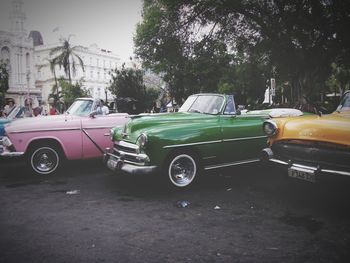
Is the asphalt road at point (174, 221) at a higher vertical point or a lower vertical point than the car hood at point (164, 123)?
lower

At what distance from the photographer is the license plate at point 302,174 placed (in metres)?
4.91

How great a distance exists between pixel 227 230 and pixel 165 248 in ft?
3.09

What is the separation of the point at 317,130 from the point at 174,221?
2.45 metres

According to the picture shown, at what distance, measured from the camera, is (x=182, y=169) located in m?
6.60

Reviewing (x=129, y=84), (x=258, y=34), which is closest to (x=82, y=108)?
(x=258, y=34)

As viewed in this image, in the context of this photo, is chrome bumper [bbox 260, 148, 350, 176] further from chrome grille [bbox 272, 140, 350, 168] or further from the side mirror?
the side mirror

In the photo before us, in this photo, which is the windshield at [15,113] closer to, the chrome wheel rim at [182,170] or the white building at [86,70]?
the chrome wheel rim at [182,170]

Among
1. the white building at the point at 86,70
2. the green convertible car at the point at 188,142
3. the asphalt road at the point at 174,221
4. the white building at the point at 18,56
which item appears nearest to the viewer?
the asphalt road at the point at 174,221

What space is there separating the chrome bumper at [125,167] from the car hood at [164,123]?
18.2 inches

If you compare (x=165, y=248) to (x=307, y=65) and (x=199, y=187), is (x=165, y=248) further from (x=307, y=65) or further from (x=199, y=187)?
(x=307, y=65)

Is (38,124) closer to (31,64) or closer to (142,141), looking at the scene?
(142,141)

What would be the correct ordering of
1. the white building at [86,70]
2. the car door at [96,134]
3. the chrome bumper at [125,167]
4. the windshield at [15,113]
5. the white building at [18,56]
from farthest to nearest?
the white building at [86,70] → the white building at [18,56] → the windshield at [15,113] → the car door at [96,134] → the chrome bumper at [125,167]

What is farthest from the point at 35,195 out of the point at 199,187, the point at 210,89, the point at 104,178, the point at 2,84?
the point at 2,84

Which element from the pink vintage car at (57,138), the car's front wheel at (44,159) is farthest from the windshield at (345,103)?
the car's front wheel at (44,159)
